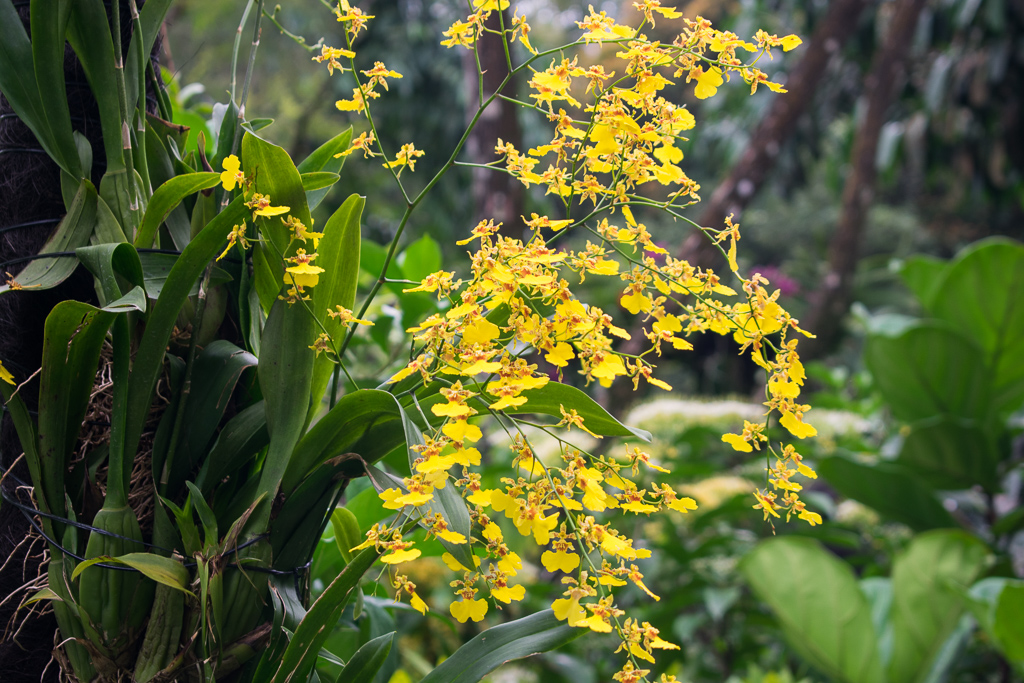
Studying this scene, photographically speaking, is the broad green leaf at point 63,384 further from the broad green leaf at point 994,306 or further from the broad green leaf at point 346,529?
the broad green leaf at point 994,306

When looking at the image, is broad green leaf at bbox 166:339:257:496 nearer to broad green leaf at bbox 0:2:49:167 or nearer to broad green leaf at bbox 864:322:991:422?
broad green leaf at bbox 0:2:49:167

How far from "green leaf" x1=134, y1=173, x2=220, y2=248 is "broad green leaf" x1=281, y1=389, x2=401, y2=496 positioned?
0.18 meters

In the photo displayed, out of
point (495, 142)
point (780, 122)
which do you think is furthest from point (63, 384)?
point (780, 122)

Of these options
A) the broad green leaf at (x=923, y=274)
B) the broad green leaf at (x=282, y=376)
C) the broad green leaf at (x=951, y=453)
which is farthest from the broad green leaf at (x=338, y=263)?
the broad green leaf at (x=923, y=274)

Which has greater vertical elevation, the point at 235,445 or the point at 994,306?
the point at 235,445

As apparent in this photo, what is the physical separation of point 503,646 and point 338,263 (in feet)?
1.03

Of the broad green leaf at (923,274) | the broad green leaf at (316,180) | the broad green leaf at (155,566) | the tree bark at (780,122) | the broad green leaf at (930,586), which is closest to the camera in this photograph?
the broad green leaf at (155,566)

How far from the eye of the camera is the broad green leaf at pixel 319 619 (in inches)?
17.3

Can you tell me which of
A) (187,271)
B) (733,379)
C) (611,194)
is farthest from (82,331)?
(733,379)

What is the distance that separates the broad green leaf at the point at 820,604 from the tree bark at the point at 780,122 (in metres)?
1.12


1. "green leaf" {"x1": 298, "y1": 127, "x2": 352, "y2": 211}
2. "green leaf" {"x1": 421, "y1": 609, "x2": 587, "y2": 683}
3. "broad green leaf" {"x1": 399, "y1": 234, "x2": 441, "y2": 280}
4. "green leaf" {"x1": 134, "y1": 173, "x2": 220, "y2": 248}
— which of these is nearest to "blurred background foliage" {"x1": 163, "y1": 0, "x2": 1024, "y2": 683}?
"broad green leaf" {"x1": 399, "y1": 234, "x2": 441, "y2": 280}

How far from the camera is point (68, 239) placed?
487 millimetres

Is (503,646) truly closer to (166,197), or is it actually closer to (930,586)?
(166,197)

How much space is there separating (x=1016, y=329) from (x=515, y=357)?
177 centimetres
